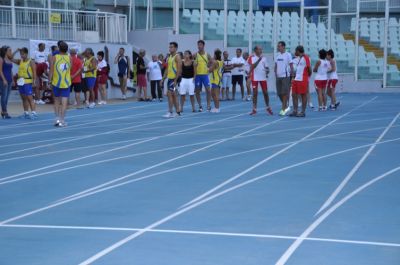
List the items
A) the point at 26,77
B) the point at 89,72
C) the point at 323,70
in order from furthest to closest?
the point at 89,72 → the point at 323,70 → the point at 26,77

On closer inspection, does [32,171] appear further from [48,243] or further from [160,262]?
[160,262]

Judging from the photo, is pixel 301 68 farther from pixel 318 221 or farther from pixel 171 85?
pixel 318 221

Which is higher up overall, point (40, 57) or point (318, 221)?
point (40, 57)

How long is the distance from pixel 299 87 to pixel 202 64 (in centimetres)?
331

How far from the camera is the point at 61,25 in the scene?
2764 cm

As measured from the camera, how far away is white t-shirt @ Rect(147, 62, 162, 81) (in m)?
27.6

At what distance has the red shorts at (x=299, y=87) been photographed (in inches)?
779

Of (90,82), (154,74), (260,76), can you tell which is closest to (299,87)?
(260,76)

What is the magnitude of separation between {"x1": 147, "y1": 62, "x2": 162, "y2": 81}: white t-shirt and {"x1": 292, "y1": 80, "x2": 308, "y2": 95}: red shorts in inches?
340

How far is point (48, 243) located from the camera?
6.75 metres

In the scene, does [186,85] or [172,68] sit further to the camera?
[186,85]

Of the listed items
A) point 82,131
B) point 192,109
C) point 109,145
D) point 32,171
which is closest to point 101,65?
point 192,109

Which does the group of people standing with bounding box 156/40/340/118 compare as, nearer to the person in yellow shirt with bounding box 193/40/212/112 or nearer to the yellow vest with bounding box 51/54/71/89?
the person in yellow shirt with bounding box 193/40/212/112

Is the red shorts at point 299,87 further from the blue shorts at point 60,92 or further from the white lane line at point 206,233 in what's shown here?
the white lane line at point 206,233
